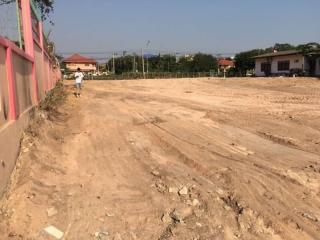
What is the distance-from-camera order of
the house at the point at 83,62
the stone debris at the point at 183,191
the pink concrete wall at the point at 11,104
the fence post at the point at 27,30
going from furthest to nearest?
1. the house at the point at 83,62
2. the fence post at the point at 27,30
3. the stone debris at the point at 183,191
4. the pink concrete wall at the point at 11,104

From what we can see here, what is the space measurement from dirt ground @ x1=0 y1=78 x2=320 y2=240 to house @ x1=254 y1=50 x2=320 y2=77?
124 ft

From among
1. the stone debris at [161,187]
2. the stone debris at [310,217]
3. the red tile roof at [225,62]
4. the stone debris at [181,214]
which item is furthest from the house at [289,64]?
the stone debris at [181,214]

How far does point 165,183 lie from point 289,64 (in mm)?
47762

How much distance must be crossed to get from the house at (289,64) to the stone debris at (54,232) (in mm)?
44604

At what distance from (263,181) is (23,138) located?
4.18 meters

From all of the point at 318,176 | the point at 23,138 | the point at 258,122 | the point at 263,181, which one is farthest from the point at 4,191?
the point at 258,122

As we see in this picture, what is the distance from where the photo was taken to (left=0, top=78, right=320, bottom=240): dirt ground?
5.22 meters

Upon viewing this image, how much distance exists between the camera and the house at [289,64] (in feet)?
155

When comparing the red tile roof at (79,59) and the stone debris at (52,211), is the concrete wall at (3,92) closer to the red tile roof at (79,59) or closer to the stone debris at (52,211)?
the stone debris at (52,211)

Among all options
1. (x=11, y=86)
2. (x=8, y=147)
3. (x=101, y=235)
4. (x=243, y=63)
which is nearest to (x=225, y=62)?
(x=243, y=63)

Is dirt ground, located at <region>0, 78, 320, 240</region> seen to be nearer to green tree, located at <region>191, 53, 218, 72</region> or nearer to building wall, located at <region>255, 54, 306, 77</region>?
building wall, located at <region>255, 54, 306, 77</region>

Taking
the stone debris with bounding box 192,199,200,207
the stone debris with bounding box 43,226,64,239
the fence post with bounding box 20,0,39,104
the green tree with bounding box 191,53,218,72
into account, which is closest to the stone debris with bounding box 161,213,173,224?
the stone debris with bounding box 192,199,200,207

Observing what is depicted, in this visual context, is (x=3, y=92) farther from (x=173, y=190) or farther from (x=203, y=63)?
(x=203, y=63)

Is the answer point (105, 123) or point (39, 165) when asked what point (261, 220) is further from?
point (105, 123)
